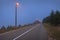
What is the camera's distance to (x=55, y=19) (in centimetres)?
10062

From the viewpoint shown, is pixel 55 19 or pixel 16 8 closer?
pixel 16 8

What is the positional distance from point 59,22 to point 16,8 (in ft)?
145

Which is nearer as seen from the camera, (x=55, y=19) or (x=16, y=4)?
(x=16, y=4)

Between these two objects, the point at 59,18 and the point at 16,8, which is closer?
the point at 16,8

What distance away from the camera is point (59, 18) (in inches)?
3839

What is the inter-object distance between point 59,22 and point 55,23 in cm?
245

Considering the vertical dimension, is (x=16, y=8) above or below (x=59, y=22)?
above

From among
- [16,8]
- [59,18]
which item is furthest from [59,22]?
[16,8]

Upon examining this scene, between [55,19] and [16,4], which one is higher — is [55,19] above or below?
below

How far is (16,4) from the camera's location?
176 feet

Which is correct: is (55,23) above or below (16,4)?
below

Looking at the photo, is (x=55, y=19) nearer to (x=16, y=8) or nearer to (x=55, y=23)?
(x=55, y=23)

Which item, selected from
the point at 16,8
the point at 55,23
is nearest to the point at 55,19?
the point at 55,23

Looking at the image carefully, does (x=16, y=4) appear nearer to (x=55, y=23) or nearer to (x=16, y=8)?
(x=16, y=8)
